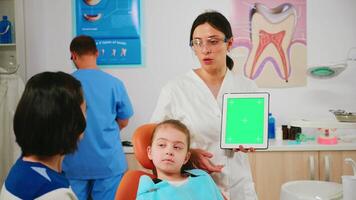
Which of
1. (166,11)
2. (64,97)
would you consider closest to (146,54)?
(166,11)

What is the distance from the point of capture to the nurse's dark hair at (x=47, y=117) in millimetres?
997

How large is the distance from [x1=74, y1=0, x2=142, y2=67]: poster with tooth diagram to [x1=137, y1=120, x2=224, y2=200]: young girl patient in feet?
5.51

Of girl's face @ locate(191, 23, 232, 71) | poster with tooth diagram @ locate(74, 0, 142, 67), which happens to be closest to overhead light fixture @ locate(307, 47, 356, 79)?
poster with tooth diagram @ locate(74, 0, 142, 67)

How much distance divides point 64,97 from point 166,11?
225 centimetres

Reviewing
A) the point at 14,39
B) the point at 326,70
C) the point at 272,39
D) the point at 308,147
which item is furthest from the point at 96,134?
the point at 326,70

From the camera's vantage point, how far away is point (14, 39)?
3.08 m

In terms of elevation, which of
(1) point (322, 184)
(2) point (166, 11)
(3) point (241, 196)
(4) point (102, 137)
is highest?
(2) point (166, 11)

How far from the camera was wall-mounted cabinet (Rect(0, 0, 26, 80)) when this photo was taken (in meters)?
2.99

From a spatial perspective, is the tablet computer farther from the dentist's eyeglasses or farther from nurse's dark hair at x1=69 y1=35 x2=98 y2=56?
nurse's dark hair at x1=69 y1=35 x2=98 y2=56

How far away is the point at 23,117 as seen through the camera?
3.28ft

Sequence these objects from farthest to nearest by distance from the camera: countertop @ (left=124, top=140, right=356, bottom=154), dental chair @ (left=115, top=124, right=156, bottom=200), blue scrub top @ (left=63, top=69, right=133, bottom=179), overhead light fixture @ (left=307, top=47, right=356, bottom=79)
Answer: overhead light fixture @ (left=307, top=47, right=356, bottom=79), countertop @ (left=124, top=140, right=356, bottom=154), blue scrub top @ (left=63, top=69, right=133, bottom=179), dental chair @ (left=115, top=124, right=156, bottom=200)

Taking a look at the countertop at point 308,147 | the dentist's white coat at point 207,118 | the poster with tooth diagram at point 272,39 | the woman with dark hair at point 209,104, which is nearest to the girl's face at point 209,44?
the woman with dark hair at point 209,104

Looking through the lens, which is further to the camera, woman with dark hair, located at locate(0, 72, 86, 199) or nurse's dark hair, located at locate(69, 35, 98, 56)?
nurse's dark hair, located at locate(69, 35, 98, 56)

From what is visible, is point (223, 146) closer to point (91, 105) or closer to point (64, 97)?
point (64, 97)
